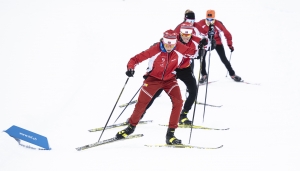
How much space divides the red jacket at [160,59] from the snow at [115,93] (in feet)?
3.95

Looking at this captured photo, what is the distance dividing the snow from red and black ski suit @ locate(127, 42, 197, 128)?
62 centimetres

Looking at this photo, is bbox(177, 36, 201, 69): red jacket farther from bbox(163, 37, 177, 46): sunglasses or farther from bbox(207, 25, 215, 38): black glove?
bbox(207, 25, 215, 38): black glove

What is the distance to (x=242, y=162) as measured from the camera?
14.9 ft

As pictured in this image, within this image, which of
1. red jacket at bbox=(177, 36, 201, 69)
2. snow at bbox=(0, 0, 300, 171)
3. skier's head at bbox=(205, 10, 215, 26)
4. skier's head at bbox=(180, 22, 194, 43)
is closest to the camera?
snow at bbox=(0, 0, 300, 171)

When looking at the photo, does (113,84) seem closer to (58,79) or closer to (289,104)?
(58,79)

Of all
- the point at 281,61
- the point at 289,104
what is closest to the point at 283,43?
the point at 281,61

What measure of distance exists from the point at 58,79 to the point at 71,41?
11.6 feet

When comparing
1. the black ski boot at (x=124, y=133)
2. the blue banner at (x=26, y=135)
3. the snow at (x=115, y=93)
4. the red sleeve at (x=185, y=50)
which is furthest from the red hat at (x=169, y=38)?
the blue banner at (x=26, y=135)

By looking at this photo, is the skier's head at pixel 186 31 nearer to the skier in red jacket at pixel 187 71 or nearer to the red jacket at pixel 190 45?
the skier in red jacket at pixel 187 71

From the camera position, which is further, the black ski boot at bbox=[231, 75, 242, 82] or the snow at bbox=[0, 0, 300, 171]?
the black ski boot at bbox=[231, 75, 242, 82]

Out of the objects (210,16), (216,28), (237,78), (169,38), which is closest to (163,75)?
(169,38)

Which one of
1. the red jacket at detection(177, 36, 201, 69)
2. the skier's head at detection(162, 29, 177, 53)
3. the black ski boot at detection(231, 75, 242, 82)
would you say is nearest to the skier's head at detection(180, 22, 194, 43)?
the red jacket at detection(177, 36, 201, 69)

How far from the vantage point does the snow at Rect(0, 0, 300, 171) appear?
15.6 feet

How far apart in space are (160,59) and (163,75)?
319 millimetres
